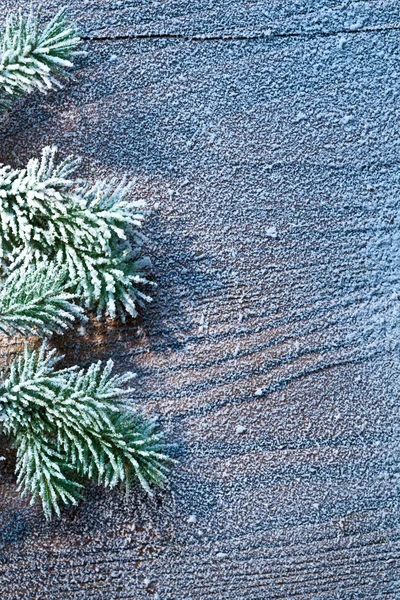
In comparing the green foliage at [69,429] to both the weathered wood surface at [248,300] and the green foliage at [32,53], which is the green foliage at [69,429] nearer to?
the weathered wood surface at [248,300]

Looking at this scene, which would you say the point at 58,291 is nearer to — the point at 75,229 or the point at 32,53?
the point at 75,229

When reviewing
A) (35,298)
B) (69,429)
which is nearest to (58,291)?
(35,298)

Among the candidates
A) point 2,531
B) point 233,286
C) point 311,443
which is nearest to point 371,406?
point 311,443

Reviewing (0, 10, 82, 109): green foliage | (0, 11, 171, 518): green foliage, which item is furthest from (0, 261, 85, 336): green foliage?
(0, 10, 82, 109): green foliage

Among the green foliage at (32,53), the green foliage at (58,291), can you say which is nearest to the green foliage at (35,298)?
the green foliage at (58,291)

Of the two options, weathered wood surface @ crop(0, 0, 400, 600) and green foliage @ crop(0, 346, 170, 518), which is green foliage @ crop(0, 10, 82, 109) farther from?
green foliage @ crop(0, 346, 170, 518)

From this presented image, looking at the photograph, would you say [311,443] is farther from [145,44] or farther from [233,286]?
[145,44]
